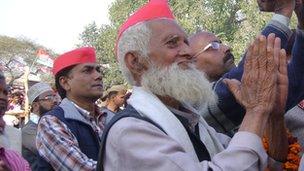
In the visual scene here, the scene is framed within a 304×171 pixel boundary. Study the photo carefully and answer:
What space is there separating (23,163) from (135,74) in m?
1.28

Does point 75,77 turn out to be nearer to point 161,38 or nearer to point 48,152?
point 48,152

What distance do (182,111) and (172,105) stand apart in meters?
0.06

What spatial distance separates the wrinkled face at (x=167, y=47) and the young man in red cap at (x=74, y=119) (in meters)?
1.17

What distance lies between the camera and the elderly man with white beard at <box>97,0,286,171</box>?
6.56 ft

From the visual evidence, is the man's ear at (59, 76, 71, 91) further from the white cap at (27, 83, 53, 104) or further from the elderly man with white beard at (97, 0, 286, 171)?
the white cap at (27, 83, 53, 104)

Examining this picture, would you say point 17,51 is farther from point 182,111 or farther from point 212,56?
point 182,111

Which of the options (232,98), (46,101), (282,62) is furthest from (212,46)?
(46,101)

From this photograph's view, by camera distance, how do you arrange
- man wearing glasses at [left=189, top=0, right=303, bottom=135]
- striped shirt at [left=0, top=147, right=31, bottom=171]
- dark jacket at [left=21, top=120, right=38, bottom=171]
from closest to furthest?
man wearing glasses at [left=189, top=0, right=303, bottom=135] → striped shirt at [left=0, top=147, right=31, bottom=171] → dark jacket at [left=21, top=120, right=38, bottom=171]

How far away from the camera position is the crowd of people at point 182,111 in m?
2.03

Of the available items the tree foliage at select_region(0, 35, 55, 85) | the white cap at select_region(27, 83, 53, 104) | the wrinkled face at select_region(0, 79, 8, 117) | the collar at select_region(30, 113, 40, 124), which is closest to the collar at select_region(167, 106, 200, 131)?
the wrinkled face at select_region(0, 79, 8, 117)

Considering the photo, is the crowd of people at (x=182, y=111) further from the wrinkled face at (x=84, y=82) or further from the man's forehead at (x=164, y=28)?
the wrinkled face at (x=84, y=82)

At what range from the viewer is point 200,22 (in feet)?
77.6

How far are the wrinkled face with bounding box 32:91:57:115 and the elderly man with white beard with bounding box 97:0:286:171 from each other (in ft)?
14.8

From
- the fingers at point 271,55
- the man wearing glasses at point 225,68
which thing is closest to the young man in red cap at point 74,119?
the man wearing glasses at point 225,68
